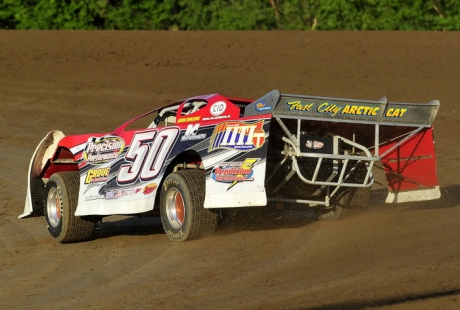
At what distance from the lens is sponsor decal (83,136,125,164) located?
33.4 ft

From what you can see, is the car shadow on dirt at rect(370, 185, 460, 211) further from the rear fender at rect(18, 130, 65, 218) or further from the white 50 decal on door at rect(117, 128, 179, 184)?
the rear fender at rect(18, 130, 65, 218)

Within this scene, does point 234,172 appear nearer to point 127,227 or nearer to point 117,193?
point 117,193

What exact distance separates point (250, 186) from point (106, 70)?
15944 millimetres

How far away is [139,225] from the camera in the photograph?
12195 mm

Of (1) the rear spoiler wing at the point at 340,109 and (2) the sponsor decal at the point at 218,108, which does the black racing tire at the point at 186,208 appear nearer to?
(2) the sponsor decal at the point at 218,108

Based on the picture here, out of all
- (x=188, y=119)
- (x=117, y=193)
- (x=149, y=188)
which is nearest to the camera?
(x=188, y=119)

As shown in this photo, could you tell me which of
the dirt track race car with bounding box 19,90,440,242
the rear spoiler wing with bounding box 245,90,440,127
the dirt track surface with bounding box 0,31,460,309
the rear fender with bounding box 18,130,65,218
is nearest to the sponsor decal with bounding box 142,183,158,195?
the dirt track race car with bounding box 19,90,440,242

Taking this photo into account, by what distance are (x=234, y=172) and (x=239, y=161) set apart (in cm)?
11

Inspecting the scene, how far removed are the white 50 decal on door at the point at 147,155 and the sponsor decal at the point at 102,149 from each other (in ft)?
0.68

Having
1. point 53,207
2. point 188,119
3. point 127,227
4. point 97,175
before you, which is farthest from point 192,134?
point 127,227

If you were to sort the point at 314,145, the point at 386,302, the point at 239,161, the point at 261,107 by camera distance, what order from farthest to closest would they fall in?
the point at 314,145 → the point at 261,107 → the point at 239,161 → the point at 386,302

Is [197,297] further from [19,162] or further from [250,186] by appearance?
[19,162]

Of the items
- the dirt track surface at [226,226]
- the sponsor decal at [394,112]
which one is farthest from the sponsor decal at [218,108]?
the sponsor decal at [394,112]

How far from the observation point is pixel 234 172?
8.77 m
